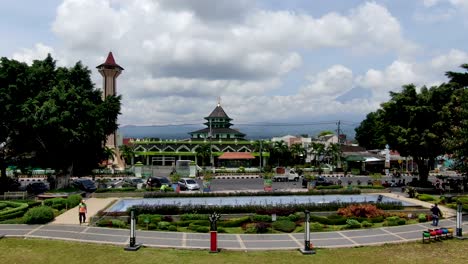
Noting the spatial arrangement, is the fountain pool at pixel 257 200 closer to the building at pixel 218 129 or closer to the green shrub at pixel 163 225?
the green shrub at pixel 163 225

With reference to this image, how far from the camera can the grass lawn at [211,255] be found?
1769cm

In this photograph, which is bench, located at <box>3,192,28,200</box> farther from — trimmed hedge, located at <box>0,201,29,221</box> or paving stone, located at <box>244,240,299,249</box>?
paving stone, located at <box>244,240,299,249</box>

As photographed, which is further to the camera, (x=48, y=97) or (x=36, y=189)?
(x=36, y=189)

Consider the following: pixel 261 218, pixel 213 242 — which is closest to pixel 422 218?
pixel 261 218

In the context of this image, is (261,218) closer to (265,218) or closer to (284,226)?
(265,218)

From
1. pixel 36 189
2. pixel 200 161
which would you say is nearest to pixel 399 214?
pixel 36 189

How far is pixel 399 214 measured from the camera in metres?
28.1

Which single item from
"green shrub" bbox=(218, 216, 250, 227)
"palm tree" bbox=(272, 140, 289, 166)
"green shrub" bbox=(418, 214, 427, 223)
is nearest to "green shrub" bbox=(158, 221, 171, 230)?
"green shrub" bbox=(218, 216, 250, 227)

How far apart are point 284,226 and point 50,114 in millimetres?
22826

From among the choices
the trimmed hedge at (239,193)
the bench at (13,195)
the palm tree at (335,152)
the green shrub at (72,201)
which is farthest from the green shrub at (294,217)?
the palm tree at (335,152)

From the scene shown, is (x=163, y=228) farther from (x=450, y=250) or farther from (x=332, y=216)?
(x=450, y=250)

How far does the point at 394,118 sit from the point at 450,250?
25.2m

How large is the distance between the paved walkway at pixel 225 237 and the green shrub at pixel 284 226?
890mm

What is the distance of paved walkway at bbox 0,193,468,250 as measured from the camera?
20570mm
